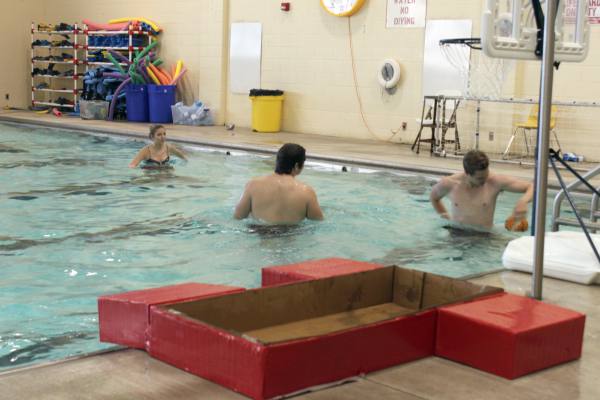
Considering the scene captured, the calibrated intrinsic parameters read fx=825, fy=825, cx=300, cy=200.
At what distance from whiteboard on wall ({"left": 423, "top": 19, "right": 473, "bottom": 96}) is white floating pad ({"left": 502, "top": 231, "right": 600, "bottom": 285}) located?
8.26 meters

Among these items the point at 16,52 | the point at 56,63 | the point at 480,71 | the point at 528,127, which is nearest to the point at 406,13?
the point at 480,71

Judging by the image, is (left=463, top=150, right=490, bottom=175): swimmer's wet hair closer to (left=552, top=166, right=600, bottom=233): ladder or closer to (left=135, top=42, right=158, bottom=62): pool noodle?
(left=552, top=166, right=600, bottom=233): ladder

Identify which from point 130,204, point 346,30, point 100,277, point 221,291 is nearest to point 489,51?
point 221,291

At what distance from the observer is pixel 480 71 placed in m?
12.7

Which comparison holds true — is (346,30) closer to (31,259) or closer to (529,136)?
(529,136)

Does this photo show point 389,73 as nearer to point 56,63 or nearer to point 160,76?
point 160,76

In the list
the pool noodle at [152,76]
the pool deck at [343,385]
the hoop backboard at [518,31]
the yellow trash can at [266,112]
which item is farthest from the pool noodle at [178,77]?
the pool deck at [343,385]

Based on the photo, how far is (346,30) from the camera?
1493cm

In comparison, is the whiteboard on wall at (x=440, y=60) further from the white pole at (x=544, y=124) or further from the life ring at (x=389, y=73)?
the white pole at (x=544, y=124)

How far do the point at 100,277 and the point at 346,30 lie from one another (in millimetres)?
10270

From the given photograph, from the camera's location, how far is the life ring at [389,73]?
14.0m

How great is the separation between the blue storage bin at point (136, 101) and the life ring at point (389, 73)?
5.40m

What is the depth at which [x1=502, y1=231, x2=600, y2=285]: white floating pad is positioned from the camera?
459cm

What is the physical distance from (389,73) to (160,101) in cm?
521
